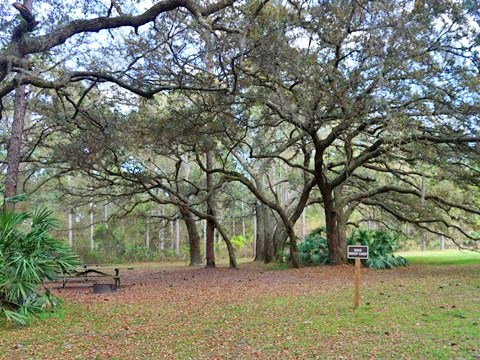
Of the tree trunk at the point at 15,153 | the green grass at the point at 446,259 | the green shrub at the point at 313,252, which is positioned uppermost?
the tree trunk at the point at 15,153

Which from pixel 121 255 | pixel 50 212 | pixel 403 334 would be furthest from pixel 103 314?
pixel 121 255

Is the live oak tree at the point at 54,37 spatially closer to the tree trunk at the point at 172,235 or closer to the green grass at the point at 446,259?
the green grass at the point at 446,259

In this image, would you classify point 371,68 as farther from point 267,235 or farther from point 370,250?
point 267,235

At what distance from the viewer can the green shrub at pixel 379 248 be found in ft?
51.4

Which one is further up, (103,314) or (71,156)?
(71,156)

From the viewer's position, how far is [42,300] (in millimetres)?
7176

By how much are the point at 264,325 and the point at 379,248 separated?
1131cm

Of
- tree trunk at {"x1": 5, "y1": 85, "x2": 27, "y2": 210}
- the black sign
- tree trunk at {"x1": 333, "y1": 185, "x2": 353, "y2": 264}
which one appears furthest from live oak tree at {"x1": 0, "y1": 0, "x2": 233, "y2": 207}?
tree trunk at {"x1": 333, "y1": 185, "x2": 353, "y2": 264}

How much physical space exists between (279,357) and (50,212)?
4.95m

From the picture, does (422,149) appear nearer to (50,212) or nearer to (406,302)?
(406,302)

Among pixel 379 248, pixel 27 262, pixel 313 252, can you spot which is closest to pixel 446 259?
pixel 379 248

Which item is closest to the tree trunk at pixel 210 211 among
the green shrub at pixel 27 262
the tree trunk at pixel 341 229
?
the tree trunk at pixel 341 229

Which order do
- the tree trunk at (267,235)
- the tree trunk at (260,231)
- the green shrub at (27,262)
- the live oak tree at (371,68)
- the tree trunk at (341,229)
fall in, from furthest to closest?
the tree trunk at (260,231) → the tree trunk at (267,235) → the tree trunk at (341,229) → the live oak tree at (371,68) → the green shrub at (27,262)

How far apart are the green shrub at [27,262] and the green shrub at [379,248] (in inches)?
447
